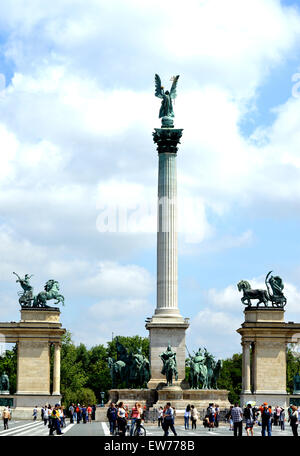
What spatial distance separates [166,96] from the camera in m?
90.0

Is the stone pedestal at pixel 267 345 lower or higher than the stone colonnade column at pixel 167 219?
lower

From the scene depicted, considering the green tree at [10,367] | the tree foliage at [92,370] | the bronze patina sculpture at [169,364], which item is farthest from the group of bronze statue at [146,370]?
the green tree at [10,367]

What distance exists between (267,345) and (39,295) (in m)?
24.2

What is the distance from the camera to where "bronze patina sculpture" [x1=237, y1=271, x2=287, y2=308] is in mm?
97375

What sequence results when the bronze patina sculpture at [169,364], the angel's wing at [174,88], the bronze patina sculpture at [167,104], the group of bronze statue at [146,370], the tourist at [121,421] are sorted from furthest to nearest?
the angel's wing at [174,88], the bronze patina sculpture at [167,104], the group of bronze statue at [146,370], the bronze patina sculpture at [169,364], the tourist at [121,421]

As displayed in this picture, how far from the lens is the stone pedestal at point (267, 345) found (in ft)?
314

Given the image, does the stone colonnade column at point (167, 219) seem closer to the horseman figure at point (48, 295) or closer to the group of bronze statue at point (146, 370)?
the group of bronze statue at point (146, 370)

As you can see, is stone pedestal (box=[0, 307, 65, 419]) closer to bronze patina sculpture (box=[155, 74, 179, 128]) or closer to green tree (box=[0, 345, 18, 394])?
bronze patina sculpture (box=[155, 74, 179, 128])

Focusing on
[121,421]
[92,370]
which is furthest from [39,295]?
[92,370]

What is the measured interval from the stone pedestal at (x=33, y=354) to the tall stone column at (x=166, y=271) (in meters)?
14.6

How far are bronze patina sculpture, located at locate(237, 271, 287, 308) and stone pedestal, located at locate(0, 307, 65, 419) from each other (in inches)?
771

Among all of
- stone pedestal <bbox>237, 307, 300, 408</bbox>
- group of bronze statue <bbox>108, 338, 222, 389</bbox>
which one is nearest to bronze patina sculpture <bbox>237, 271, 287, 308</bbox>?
stone pedestal <bbox>237, 307, 300, 408</bbox>
